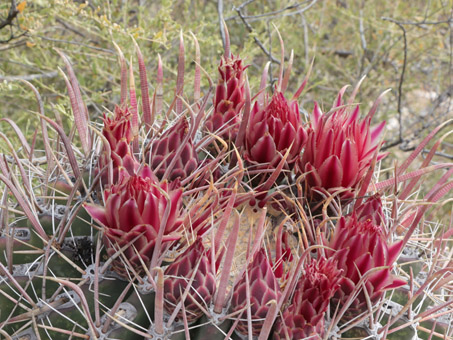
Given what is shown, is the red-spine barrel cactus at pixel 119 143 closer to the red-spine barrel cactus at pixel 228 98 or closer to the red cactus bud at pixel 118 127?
the red cactus bud at pixel 118 127

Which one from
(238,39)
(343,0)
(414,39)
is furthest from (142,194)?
(343,0)

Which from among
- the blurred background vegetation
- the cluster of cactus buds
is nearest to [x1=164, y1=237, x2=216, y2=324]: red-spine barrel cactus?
the cluster of cactus buds

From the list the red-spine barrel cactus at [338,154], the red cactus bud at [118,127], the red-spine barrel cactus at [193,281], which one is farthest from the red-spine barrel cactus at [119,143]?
the red-spine barrel cactus at [338,154]

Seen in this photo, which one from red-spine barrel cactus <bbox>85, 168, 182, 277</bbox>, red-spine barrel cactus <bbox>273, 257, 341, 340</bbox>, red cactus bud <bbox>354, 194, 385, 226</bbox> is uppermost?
red-spine barrel cactus <bbox>85, 168, 182, 277</bbox>

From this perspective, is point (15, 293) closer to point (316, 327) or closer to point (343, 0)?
point (316, 327)

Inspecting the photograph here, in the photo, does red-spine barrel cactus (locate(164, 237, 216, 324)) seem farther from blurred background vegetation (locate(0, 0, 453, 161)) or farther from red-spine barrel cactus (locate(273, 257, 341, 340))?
blurred background vegetation (locate(0, 0, 453, 161))

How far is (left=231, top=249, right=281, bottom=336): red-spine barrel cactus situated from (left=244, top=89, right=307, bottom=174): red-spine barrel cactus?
0.25 meters

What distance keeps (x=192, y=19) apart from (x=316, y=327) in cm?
241

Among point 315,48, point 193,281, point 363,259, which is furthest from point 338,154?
point 315,48

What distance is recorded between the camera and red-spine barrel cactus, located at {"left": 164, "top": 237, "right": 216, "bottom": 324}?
0.69 meters

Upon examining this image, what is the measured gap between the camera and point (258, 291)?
0.68 metres

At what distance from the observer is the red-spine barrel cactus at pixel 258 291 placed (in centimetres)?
67

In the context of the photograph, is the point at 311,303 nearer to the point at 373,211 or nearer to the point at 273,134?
the point at 373,211

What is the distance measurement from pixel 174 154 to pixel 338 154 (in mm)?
272
